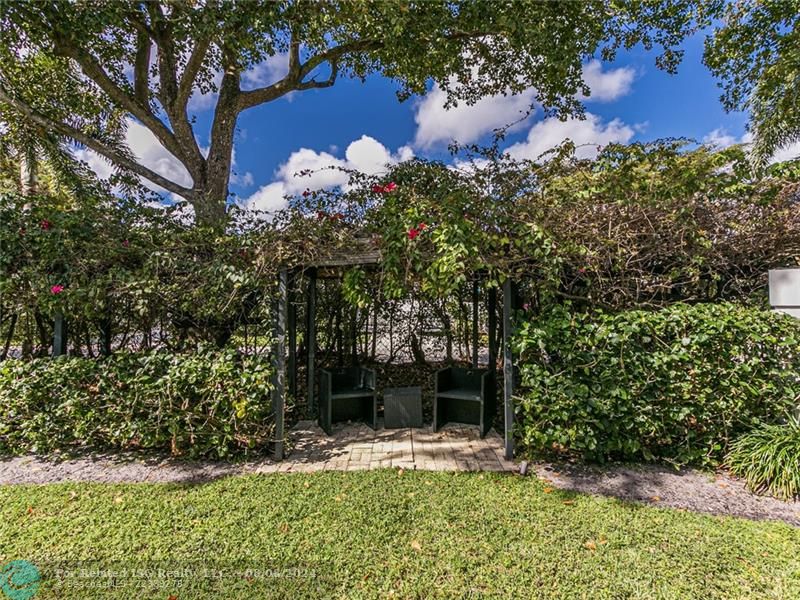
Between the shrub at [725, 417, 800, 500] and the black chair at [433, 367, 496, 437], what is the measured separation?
234 cm

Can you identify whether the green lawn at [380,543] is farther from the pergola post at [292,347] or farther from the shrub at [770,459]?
the pergola post at [292,347]

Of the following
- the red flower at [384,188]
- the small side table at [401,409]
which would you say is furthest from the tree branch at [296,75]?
the small side table at [401,409]

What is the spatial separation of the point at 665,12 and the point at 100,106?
10.9 meters

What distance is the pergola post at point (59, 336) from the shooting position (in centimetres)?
397

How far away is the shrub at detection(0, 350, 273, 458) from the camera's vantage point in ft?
12.0

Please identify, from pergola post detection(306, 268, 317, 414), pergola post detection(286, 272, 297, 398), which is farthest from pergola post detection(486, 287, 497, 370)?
pergola post detection(286, 272, 297, 398)

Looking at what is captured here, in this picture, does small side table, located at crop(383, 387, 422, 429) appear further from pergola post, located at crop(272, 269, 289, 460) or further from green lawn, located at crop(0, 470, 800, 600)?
green lawn, located at crop(0, 470, 800, 600)

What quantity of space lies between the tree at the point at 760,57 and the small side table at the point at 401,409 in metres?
8.15

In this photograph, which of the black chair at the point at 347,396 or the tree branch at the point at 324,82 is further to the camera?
the tree branch at the point at 324,82

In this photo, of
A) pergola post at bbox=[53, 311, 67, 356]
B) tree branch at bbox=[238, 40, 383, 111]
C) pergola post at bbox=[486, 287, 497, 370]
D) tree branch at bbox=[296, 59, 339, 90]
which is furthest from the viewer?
tree branch at bbox=[296, 59, 339, 90]

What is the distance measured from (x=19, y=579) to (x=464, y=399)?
4045 mm

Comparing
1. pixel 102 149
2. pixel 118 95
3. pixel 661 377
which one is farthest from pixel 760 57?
pixel 102 149

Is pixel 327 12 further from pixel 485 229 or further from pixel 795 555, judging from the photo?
pixel 795 555

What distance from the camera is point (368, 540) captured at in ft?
8.38
